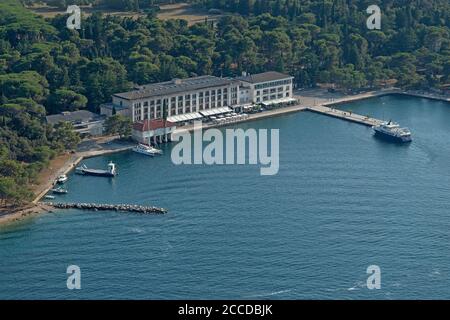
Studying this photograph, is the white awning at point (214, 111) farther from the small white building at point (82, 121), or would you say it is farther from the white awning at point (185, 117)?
the small white building at point (82, 121)

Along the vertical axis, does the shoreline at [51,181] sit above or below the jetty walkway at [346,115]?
below

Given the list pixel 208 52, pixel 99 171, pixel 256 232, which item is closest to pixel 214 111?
pixel 208 52

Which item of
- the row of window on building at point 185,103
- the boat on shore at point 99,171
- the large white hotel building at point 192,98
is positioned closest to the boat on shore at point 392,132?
the large white hotel building at point 192,98

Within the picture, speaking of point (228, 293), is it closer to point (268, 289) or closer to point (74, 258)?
point (268, 289)

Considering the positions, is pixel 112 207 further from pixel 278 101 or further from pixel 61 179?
pixel 278 101
